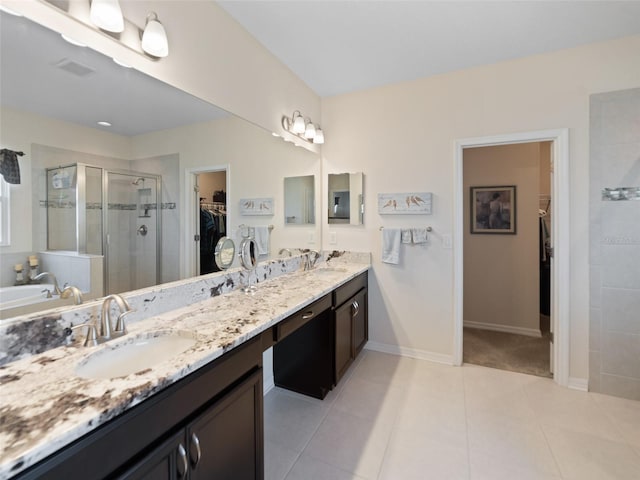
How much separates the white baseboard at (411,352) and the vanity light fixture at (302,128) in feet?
6.97

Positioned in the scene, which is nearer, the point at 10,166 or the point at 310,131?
the point at 10,166

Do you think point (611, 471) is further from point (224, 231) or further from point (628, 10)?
point (628, 10)

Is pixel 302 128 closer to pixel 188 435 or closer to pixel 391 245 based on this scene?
pixel 391 245

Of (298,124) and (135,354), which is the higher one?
(298,124)

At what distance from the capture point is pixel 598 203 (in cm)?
216

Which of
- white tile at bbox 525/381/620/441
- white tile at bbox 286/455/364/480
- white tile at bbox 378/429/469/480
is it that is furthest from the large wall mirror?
white tile at bbox 525/381/620/441

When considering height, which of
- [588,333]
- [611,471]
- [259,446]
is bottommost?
[611,471]

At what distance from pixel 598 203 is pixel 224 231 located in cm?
271

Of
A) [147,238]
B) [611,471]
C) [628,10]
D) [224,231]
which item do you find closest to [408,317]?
[611,471]

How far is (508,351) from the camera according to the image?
9.53 feet

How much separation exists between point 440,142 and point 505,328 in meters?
2.34

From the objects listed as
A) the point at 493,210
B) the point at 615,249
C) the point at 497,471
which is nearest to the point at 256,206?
the point at 497,471

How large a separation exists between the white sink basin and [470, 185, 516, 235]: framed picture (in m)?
3.46

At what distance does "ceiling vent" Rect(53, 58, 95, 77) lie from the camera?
1132mm
